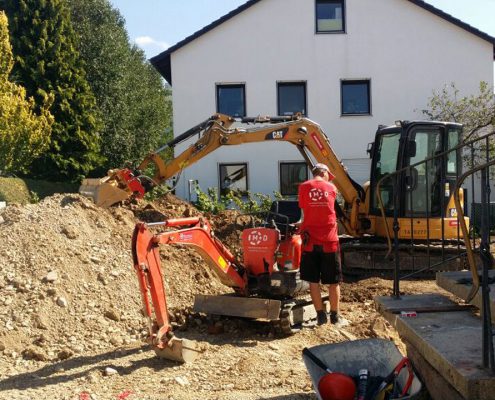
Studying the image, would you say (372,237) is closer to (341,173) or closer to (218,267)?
(341,173)

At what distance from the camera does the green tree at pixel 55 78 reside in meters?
19.7

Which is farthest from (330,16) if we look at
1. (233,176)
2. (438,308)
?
(438,308)

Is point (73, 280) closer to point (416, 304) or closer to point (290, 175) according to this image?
point (416, 304)

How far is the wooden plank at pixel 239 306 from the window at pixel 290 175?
1176cm

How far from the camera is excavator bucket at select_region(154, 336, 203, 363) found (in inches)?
218

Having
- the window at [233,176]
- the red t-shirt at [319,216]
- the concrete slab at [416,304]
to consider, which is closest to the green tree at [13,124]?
the window at [233,176]

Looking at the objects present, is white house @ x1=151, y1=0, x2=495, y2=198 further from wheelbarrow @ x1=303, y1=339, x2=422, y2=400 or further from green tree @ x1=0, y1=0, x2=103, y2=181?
wheelbarrow @ x1=303, y1=339, x2=422, y2=400

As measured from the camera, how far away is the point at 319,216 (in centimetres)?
670

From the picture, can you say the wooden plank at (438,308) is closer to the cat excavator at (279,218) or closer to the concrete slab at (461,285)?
the concrete slab at (461,285)

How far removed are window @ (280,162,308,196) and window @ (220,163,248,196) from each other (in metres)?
1.18

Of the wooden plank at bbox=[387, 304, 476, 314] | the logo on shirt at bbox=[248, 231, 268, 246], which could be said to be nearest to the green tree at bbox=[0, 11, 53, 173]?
the logo on shirt at bbox=[248, 231, 268, 246]

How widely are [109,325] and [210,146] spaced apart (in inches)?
145

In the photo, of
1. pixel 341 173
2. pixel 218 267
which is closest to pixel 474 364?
pixel 218 267

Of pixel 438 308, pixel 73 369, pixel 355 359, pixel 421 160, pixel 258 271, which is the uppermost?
pixel 421 160
